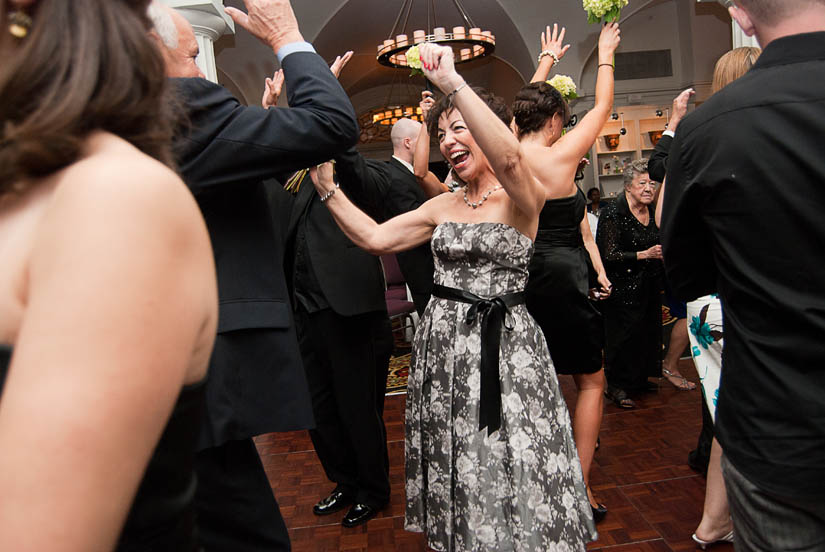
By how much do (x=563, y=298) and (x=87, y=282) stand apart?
2.20 meters

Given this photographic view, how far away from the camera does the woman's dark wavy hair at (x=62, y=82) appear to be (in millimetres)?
Answer: 491

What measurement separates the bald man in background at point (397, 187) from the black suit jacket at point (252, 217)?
2.91 ft

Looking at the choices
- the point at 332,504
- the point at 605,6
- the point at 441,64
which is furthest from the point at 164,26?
the point at 605,6

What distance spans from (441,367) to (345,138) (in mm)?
865

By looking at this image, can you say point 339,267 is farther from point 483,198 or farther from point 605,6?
point 605,6

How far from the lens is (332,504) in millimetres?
2834

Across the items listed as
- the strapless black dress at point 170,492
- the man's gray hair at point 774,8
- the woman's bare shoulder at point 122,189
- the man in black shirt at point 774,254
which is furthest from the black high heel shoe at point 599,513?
the woman's bare shoulder at point 122,189

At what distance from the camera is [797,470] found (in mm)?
1054

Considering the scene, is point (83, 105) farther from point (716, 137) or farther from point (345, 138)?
point (716, 137)

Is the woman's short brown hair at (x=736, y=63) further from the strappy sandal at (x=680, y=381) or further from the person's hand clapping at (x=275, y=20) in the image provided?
the strappy sandal at (x=680, y=381)

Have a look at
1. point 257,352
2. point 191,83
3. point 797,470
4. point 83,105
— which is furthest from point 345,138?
point 797,470

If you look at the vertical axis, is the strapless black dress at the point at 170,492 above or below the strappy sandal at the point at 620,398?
above

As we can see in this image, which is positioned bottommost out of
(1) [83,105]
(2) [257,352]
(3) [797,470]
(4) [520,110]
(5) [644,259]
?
(5) [644,259]

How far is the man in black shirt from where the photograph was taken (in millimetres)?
1046
